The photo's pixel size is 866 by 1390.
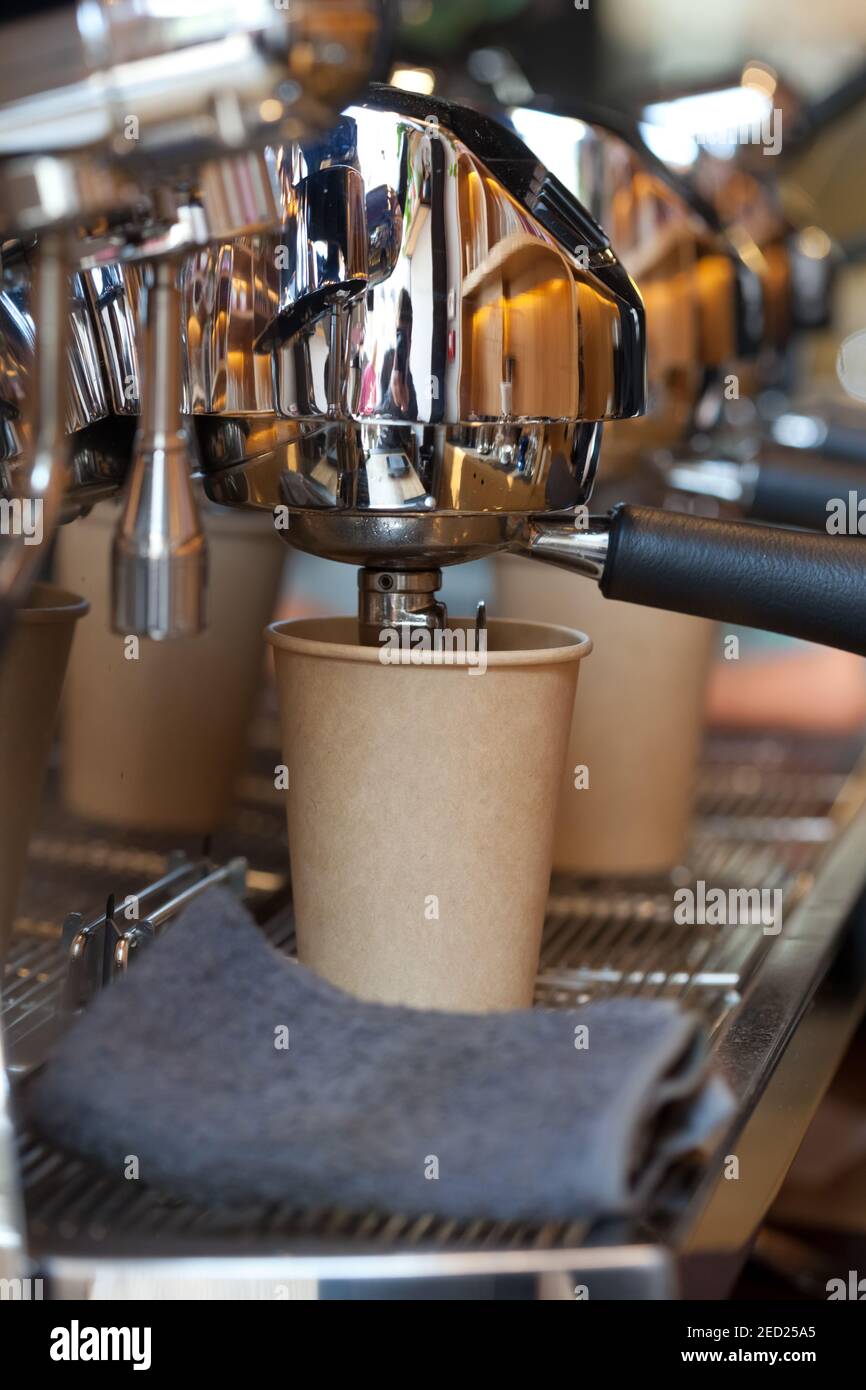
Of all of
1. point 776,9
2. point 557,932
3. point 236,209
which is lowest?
point 557,932

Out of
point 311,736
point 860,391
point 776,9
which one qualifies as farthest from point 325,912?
point 776,9

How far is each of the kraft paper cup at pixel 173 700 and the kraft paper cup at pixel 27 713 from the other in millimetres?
106

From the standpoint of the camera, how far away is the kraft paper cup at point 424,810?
0.43 metres

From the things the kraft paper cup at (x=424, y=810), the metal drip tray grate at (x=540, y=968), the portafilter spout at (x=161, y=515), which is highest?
the portafilter spout at (x=161, y=515)

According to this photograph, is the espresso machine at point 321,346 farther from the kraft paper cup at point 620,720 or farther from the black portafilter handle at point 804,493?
the black portafilter handle at point 804,493

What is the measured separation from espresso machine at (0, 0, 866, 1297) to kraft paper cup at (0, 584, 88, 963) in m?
0.04

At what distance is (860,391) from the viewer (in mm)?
1590

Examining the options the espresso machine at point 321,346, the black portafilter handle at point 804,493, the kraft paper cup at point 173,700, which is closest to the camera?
the espresso machine at point 321,346

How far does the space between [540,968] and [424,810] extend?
0.13 m

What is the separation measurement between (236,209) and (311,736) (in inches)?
6.6

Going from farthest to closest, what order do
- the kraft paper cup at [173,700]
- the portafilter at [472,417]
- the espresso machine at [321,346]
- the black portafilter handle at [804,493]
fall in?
1. the black portafilter handle at [804,493]
2. the kraft paper cup at [173,700]
3. the portafilter at [472,417]
4. the espresso machine at [321,346]

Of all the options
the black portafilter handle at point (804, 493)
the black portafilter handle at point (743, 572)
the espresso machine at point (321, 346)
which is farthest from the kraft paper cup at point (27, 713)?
the black portafilter handle at point (804, 493)

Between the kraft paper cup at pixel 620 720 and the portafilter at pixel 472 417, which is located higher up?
the portafilter at pixel 472 417
